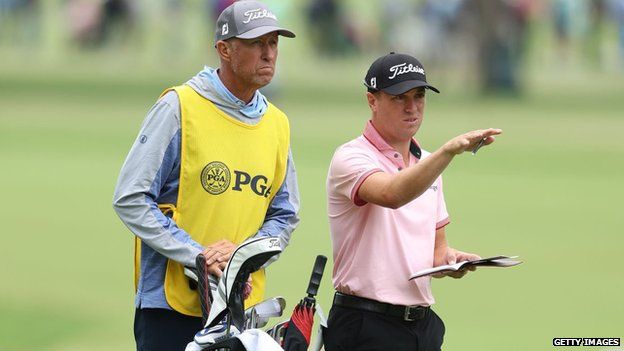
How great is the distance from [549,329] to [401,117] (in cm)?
446

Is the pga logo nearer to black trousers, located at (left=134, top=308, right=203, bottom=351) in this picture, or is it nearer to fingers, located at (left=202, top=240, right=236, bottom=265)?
fingers, located at (left=202, top=240, right=236, bottom=265)

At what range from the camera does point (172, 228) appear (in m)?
Result: 5.38

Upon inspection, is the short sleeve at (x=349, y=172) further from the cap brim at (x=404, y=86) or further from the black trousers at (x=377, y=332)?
the black trousers at (x=377, y=332)

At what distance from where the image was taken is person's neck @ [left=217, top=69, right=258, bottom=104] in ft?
18.2

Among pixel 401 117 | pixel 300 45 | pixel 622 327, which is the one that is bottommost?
pixel 622 327

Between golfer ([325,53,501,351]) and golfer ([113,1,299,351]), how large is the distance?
337 millimetres

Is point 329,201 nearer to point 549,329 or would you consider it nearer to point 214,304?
Result: point 214,304

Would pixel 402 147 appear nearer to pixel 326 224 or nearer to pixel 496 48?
pixel 326 224

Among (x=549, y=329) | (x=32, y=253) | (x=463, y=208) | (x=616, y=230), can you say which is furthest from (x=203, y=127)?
(x=463, y=208)

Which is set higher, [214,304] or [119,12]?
[119,12]

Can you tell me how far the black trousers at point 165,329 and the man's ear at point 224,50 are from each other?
988mm
